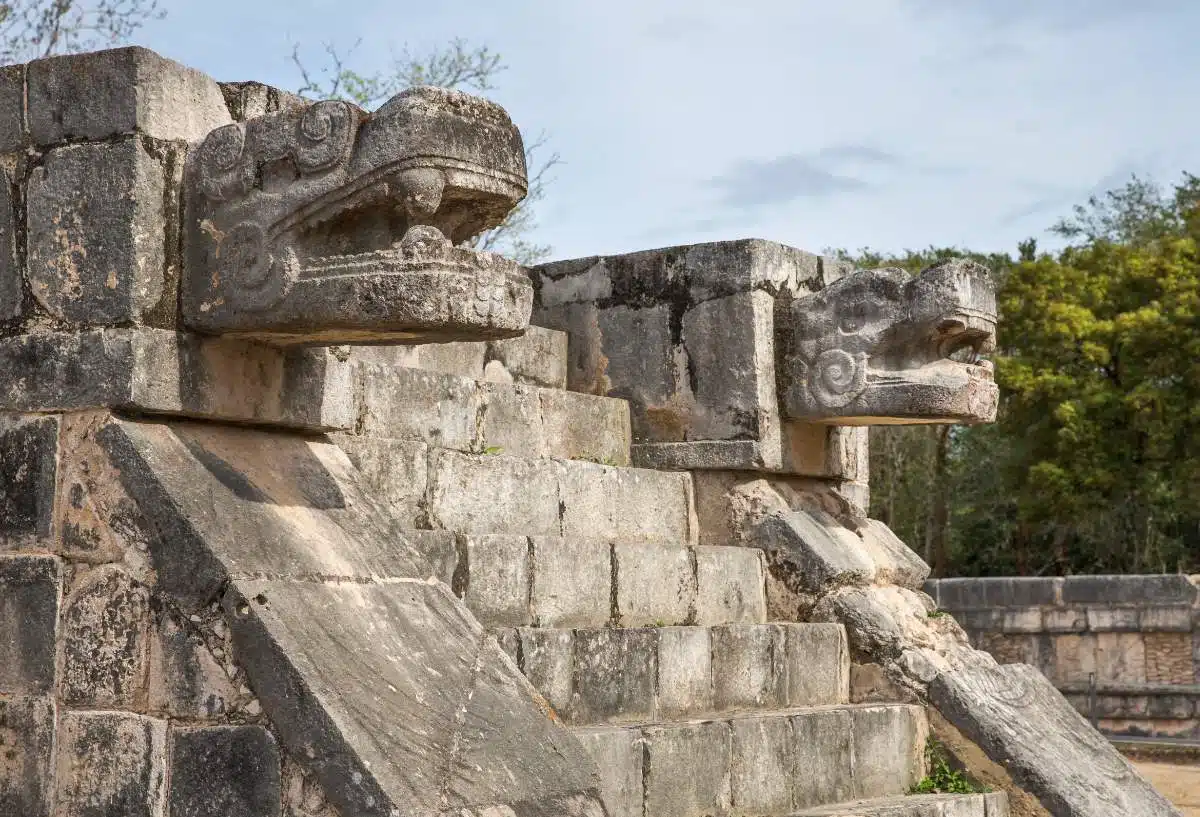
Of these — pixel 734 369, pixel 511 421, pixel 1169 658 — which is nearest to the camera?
pixel 511 421

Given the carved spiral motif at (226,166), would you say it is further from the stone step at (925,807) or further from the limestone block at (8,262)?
the stone step at (925,807)

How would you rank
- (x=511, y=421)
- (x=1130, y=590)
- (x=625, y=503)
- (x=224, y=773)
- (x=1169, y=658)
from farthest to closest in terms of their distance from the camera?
1. (x=1130, y=590)
2. (x=1169, y=658)
3. (x=625, y=503)
4. (x=511, y=421)
5. (x=224, y=773)

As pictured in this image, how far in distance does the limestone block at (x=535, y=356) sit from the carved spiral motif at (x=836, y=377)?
1197 mm

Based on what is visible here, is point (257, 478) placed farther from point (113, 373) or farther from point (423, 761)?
point (423, 761)

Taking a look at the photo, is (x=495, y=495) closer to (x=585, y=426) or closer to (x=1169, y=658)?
(x=585, y=426)

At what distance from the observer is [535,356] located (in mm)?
7734

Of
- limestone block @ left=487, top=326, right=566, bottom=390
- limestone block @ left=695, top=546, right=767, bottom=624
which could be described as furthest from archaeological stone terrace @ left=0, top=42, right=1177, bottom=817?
limestone block @ left=487, top=326, right=566, bottom=390

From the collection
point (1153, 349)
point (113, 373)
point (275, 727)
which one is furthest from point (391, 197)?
point (1153, 349)

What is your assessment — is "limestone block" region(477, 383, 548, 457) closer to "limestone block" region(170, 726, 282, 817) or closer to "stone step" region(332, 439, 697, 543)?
"stone step" region(332, 439, 697, 543)

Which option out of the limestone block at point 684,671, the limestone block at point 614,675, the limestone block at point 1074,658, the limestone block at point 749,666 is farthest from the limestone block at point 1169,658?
the limestone block at point 614,675

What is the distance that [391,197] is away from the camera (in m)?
4.59

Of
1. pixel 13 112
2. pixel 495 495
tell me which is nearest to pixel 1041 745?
pixel 495 495

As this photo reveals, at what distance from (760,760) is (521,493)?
4.44 ft

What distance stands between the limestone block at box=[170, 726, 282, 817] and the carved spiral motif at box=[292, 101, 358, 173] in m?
1.56
